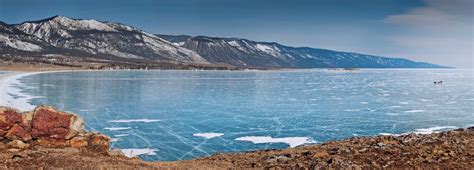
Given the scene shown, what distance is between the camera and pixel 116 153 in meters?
16.9

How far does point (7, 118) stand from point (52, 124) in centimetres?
139

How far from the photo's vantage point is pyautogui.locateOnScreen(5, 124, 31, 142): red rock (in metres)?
15.9

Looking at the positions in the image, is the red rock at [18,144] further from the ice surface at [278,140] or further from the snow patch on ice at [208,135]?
the snow patch on ice at [208,135]

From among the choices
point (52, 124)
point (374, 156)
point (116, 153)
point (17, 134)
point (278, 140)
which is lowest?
point (278, 140)

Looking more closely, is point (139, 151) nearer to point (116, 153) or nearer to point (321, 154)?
point (116, 153)

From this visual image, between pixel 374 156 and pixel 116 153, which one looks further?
pixel 116 153

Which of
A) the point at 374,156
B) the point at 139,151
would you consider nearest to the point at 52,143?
the point at 139,151

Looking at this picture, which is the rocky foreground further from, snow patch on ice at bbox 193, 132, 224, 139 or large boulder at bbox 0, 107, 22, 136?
snow patch on ice at bbox 193, 132, 224, 139

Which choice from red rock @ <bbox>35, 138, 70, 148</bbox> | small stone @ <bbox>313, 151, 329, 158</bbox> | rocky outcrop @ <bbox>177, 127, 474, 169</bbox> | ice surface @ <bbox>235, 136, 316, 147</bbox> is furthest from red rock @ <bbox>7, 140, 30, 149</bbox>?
ice surface @ <bbox>235, 136, 316, 147</bbox>

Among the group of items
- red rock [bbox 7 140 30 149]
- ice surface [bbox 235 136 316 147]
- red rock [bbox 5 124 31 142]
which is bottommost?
ice surface [bbox 235 136 316 147]

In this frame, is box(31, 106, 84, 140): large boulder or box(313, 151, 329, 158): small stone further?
box(313, 151, 329, 158): small stone

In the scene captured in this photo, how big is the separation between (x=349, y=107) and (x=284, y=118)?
11.9 metres

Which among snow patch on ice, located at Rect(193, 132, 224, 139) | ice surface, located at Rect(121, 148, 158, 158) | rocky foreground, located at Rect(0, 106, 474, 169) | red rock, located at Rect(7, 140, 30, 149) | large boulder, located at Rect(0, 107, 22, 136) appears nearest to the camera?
rocky foreground, located at Rect(0, 106, 474, 169)

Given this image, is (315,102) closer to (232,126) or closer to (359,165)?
(232,126)
